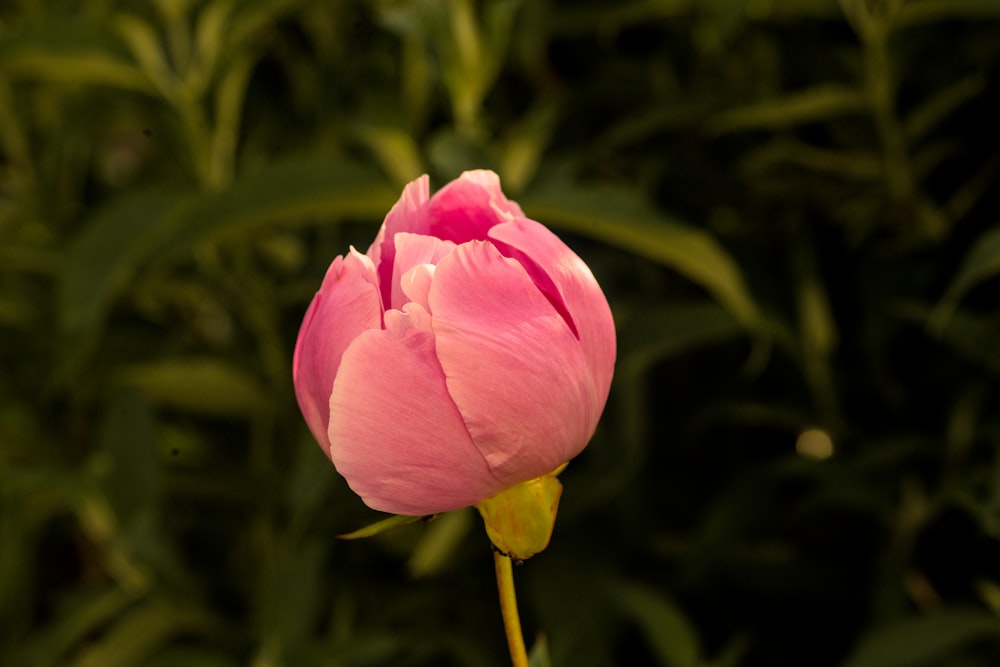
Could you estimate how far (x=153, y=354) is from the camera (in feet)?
2.39

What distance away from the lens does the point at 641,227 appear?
0.51 meters

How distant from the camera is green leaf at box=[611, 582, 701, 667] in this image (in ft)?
1.72

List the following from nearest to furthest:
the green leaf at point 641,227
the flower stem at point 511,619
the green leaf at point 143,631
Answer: the flower stem at point 511,619
the green leaf at point 641,227
the green leaf at point 143,631

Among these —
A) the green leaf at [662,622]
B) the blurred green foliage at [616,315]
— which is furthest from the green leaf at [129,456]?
the green leaf at [662,622]

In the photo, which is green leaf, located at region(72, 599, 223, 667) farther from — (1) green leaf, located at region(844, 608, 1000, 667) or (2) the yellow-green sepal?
(2) the yellow-green sepal

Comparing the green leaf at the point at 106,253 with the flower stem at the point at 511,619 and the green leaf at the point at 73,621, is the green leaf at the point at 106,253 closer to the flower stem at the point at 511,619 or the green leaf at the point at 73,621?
the green leaf at the point at 73,621

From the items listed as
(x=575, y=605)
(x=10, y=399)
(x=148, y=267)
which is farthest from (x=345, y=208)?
(x=10, y=399)

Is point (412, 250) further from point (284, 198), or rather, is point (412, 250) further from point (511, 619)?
point (284, 198)

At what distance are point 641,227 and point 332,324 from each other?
0.32 metres

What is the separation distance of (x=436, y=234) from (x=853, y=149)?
45 centimetres

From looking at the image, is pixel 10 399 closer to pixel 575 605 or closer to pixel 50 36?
pixel 50 36

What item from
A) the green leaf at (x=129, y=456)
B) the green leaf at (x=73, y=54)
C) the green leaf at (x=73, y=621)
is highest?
the green leaf at (x=73, y=54)

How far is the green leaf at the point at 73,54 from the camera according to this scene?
601 millimetres

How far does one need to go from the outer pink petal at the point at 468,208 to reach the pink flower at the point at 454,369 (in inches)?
0.8
